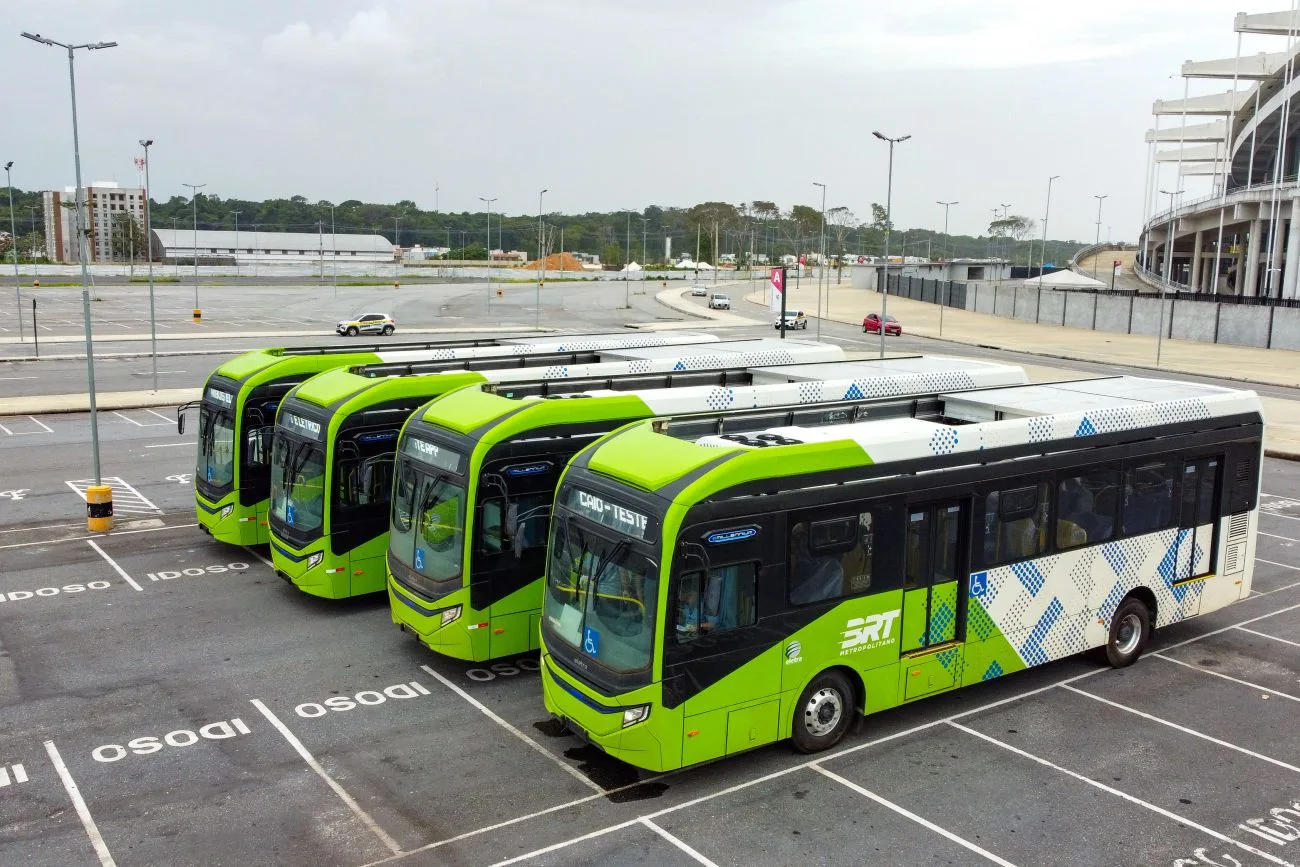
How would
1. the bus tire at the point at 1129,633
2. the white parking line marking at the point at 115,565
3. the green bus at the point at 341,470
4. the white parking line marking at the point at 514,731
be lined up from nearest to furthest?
the white parking line marking at the point at 514,731
the bus tire at the point at 1129,633
the green bus at the point at 341,470
the white parking line marking at the point at 115,565

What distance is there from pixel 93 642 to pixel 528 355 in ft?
27.6

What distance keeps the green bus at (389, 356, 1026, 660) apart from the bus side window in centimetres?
268

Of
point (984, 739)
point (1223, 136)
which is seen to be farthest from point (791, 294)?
point (984, 739)

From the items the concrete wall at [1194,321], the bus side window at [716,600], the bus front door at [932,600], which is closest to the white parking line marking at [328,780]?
the bus side window at [716,600]

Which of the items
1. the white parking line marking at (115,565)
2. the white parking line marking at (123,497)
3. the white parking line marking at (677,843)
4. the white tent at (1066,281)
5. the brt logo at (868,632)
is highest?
the white tent at (1066,281)

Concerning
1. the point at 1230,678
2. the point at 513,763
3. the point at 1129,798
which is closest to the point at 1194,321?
the point at 1230,678

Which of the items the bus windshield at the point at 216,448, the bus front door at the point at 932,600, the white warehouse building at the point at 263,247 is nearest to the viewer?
the bus front door at the point at 932,600

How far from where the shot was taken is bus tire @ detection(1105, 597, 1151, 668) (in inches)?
546

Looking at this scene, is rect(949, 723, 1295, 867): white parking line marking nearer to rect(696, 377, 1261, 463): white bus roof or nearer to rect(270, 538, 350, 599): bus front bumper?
rect(696, 377, 1261, 463): white bus roof

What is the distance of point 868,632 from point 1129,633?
496 centimetres

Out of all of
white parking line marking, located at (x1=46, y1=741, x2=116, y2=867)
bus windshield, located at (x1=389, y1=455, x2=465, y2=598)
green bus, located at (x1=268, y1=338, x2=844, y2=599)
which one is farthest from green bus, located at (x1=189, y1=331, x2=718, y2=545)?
white parking line marking, located at (x1=46, y1=741, x2=116, y2=867)

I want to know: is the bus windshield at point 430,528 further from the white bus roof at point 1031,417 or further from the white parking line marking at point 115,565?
the white parking line marking at point 115,565

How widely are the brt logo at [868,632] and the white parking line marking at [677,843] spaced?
102 inches

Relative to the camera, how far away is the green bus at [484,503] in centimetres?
1284
